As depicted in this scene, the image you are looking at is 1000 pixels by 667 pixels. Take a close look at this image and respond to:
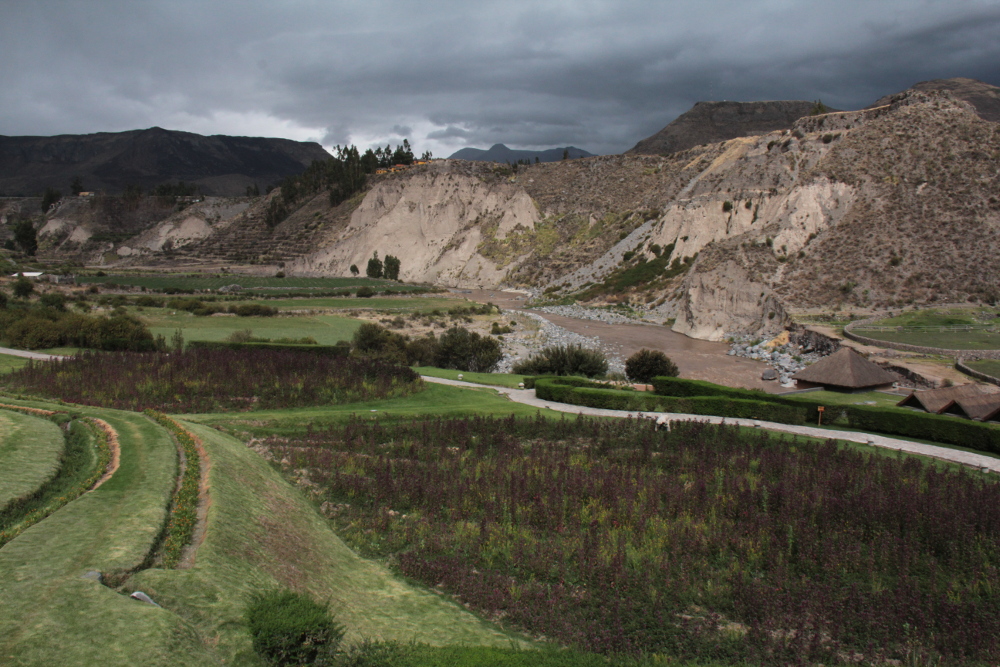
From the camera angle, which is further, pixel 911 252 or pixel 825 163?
pixel 825 163

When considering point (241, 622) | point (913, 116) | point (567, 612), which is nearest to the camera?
point (241, 622)

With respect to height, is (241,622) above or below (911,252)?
below

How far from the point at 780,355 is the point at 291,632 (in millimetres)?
37947

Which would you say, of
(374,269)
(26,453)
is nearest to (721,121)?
(374,269)

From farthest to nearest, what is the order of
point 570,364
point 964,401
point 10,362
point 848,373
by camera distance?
1. point 570,364
2. point 848,373
3. point 10,362
4. point 964,401

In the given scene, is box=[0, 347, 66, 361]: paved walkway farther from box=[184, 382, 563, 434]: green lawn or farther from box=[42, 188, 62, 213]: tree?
box=[42, 188, 62, 213]: tree

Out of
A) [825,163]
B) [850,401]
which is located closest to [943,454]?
[850,401]

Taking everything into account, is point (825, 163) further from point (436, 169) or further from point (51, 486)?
point (436, 169)

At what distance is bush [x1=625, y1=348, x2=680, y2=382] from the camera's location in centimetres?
2756

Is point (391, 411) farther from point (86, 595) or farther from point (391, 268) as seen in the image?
point (391, 268)

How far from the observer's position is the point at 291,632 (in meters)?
5.25

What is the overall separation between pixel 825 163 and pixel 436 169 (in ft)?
233

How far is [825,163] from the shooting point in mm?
54188

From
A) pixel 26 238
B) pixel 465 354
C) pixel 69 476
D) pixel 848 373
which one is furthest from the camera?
pixel 26 238
